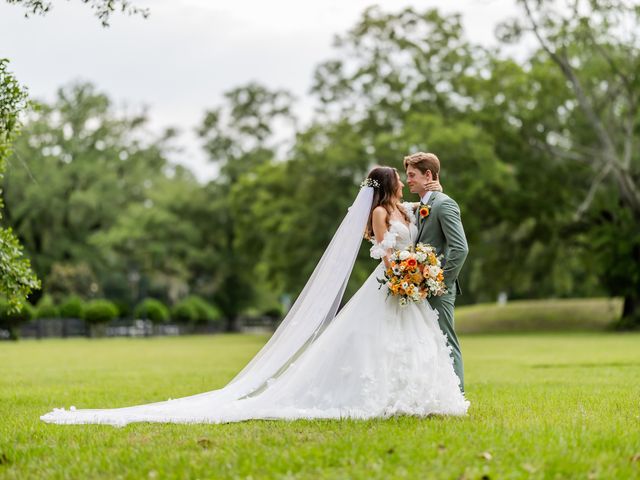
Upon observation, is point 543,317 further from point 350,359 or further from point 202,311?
point 350,359

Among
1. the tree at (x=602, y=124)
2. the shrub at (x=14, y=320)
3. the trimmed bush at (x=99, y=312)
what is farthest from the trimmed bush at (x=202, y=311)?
the tree at (x=602, y=124)

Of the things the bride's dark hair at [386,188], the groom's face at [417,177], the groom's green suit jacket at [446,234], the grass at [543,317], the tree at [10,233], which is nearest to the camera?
the groom's green suit jacket at [446,234]

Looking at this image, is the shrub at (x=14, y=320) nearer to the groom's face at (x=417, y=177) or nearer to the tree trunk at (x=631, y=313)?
the tree trunk at (x=631, y=313)

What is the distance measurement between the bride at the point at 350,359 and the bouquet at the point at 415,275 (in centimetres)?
27

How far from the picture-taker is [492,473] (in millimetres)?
5887

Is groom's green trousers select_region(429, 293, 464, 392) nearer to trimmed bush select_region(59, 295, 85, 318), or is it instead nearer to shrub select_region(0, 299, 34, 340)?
shrub select_region(0, 299, 34, 340)

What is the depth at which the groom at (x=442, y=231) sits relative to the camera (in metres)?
8.66

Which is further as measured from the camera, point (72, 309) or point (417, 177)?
point (72, 309)

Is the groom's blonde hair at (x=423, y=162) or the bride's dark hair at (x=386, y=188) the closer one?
the groom's blonde hair at (x=423, y=162)

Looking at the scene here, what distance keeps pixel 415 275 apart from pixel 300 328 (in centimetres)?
145

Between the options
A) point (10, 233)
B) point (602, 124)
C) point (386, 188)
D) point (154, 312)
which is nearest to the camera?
point (386, 188)

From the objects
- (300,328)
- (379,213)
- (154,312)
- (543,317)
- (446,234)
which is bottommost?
(154,312)

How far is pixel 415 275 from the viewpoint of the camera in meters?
8.38

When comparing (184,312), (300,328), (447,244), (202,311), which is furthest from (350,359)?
(202,311)
